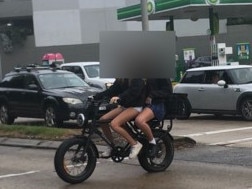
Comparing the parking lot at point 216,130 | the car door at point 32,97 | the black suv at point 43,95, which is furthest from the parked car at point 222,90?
the car door at point 32,97

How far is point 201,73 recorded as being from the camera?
54.6ft

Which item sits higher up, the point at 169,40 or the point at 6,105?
the point at 169,40

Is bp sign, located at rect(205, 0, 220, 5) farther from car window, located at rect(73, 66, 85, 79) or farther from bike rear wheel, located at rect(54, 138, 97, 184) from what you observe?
bike rear wheel, located at rect(54, 138, 97, 184)

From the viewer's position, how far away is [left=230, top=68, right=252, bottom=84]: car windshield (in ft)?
51.3

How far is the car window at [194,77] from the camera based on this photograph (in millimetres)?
16641

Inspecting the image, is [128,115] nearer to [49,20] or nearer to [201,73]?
[201,73]

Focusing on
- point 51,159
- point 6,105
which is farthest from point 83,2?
point 51,159

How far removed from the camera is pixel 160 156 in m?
8.67

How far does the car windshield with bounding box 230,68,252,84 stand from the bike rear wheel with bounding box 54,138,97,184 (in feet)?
27.3

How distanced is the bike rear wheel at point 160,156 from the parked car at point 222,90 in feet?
22.7

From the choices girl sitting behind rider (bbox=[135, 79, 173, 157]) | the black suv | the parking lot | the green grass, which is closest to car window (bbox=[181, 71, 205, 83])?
the parking lot

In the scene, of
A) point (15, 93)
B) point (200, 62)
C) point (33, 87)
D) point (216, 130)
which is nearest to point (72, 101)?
point (33, 87)

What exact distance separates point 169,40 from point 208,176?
6.85 ft

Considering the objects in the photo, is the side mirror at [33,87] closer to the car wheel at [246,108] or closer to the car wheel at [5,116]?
the car wheel at [5,116]
